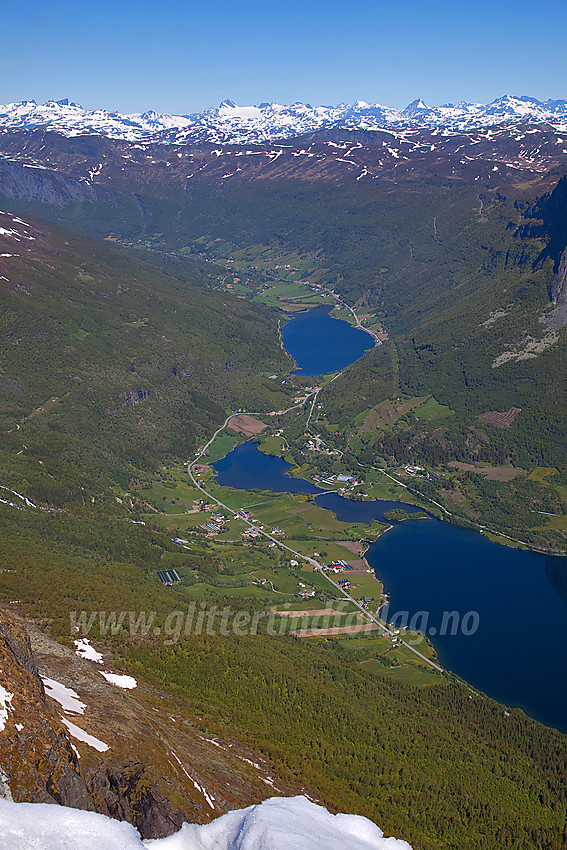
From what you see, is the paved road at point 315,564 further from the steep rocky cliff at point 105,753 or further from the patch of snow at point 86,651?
the patch of snow at point 86,651

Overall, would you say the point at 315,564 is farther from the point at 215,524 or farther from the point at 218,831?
the point at 218,831

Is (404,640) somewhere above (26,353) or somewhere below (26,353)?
below

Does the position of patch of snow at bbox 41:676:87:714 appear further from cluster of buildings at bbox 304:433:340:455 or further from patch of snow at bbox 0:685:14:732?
cluster of buildings at bbox 304:433:340:455

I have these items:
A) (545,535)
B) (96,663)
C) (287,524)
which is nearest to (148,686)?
(96,663)

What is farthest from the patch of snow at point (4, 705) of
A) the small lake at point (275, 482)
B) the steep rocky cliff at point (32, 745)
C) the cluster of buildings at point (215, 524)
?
the small lake at point (275, 482)

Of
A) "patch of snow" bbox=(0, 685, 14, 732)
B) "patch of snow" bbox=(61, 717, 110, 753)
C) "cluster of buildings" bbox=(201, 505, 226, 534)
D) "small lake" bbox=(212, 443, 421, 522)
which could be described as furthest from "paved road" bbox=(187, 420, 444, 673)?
"patch of snow" bbox=(0, 685, 14, 732)

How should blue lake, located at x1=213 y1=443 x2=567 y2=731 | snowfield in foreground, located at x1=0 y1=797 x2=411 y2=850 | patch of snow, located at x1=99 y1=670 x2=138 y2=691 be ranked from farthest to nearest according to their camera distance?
blue lake, located at x1=213 y1=443 x2=567 y2=731, patch of snow, located at x1=99 y1=670 x2=138 y2=691, snowfield in foreground, located at x1=0 y1=797 x2=411 y2=850

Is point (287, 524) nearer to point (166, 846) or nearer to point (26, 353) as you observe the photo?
point (26, 353)
